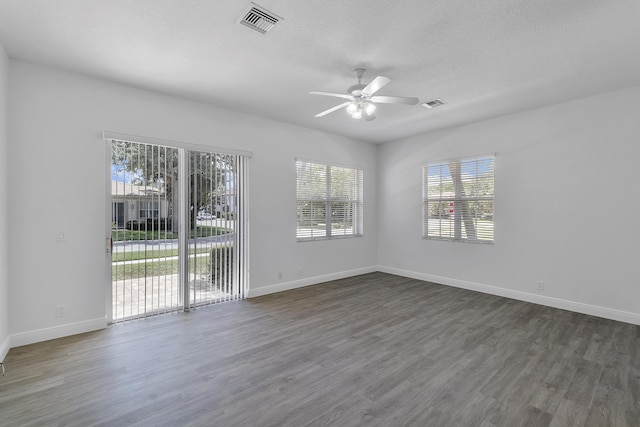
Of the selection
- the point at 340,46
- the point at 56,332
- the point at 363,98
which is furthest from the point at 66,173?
the point at 363,98

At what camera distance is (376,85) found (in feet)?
9.12

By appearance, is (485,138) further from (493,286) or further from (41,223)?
(41,223)

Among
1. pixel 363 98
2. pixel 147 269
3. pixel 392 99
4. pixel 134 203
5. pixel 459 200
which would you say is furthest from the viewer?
pixel 459 200

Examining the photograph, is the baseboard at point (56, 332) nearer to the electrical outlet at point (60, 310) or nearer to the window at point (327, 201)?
the electrical outlet at point (60, 310)

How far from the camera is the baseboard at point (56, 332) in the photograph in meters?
2.94

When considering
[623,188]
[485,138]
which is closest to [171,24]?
[485,138]

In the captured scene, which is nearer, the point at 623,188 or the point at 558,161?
the point at 623,188

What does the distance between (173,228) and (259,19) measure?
8.85ft

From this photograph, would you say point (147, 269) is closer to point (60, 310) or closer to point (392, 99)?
point (60, 310)

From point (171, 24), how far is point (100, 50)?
910mm

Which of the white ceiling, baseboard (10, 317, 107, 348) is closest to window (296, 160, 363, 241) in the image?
the white ceiling

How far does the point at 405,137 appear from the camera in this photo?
593 cm

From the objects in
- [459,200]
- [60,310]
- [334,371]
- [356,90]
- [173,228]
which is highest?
[356,90]

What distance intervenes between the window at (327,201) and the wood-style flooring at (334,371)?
6.18 feet
